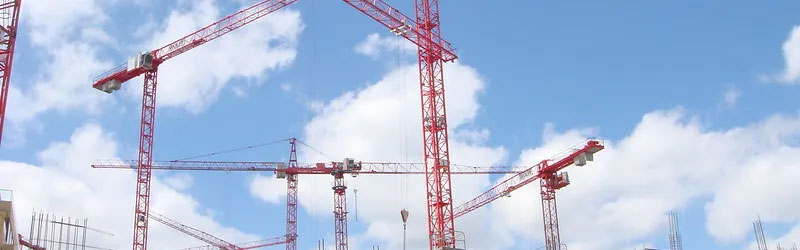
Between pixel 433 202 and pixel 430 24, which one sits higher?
pixel 430 24

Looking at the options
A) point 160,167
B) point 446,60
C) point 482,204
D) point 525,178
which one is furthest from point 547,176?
point 160,167

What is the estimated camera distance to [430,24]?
69.4 m

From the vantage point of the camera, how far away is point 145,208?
80938 millimetres

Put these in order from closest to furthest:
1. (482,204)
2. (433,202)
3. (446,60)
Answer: (433,202) → (446,60) → (482,204)

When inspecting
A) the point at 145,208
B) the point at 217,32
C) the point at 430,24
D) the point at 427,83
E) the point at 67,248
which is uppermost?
the point at 217,32

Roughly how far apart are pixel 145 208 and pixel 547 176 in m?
42.9

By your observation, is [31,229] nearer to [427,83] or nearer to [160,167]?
[427,83]

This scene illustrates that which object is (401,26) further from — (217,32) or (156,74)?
(156,74)

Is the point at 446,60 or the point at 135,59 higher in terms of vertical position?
the point at 135,59

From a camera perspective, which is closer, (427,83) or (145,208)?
(427,83)

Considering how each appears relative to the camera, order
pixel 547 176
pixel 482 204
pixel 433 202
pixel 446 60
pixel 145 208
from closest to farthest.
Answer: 1. pixel 433 202
2. pixel 446 60
3. pixel 145 208
4. pixel 547 176
5. pixel 482 204

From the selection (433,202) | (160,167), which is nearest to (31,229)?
(433,202)

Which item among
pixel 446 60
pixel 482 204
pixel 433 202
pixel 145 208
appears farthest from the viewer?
pixel 482 204

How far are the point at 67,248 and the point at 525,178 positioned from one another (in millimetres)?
51815
